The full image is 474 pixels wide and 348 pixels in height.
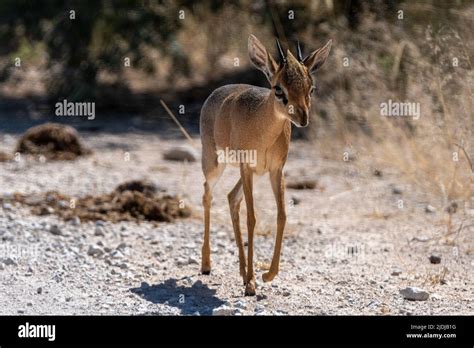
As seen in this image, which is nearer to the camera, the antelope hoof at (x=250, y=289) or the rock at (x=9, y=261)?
the antelope hoof at (x=250, y=289)

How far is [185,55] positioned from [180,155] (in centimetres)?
380

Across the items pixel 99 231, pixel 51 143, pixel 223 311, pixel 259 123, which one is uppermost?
pixel 259 123

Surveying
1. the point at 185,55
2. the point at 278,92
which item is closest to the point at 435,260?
the point at 278,92

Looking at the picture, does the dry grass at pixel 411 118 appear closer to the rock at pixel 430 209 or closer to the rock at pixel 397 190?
the rock at pixel 430 209

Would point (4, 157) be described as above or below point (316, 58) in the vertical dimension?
below

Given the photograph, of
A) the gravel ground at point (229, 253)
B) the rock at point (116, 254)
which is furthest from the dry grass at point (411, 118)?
the rock at point (116, 254)

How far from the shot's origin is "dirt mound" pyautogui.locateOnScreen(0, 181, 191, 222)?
10797 millimetres

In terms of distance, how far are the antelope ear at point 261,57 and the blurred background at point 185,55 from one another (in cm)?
485

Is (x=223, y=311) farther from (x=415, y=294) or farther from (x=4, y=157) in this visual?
(x=4, y=157)

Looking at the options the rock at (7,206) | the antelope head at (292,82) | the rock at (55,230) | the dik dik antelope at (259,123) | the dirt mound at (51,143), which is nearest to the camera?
the antelope head at (292,82)

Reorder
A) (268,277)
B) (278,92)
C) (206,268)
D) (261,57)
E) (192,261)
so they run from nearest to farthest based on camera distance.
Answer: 1. (278,92)
2. (261,57)
3. (268,277)
4. (206,268)
5. (192,261)

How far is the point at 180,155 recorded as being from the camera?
14.0m

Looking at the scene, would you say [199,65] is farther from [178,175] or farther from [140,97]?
[178,175]

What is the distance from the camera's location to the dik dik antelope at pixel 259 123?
24.0 feet
